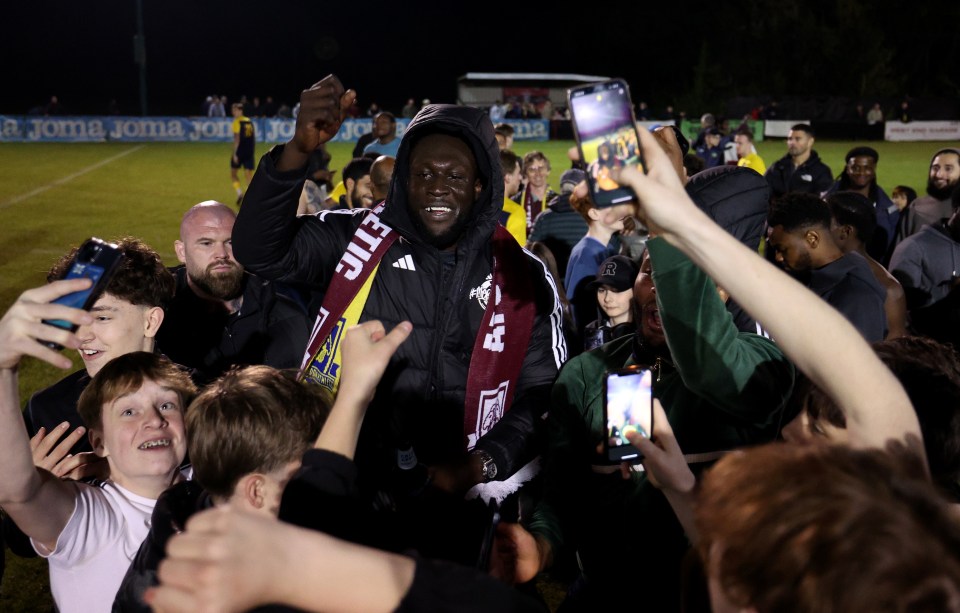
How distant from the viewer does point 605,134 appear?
185cm

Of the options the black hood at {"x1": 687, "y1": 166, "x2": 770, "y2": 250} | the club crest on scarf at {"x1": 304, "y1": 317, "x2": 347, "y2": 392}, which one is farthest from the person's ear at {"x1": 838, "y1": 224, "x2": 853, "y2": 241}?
the club crest on scarf at {"x1": 304, "y1": 317, "x2": 347, "y2": 392}

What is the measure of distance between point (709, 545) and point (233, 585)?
73cm

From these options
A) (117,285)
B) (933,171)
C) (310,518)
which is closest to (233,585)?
(310,518)

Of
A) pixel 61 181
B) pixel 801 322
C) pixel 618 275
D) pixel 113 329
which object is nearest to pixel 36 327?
pixel 801 322

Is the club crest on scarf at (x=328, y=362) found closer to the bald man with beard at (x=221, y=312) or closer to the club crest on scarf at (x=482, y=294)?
the club crest on scarf at (x=482, y=294)

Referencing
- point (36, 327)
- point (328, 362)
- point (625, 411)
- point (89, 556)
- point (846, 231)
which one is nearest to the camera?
point (36, 327)

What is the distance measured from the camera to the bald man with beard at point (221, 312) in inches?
158

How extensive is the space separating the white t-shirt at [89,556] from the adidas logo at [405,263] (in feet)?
4.26

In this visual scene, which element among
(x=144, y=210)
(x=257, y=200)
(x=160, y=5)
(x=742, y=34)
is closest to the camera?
(x=257, y=200)

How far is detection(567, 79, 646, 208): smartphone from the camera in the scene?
1757mm

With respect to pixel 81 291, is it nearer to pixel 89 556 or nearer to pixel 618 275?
pixel 89 556

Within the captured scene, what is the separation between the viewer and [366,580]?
1.19m

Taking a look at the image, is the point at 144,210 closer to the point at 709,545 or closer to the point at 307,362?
the point at 307,362

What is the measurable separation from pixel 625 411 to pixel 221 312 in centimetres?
272
